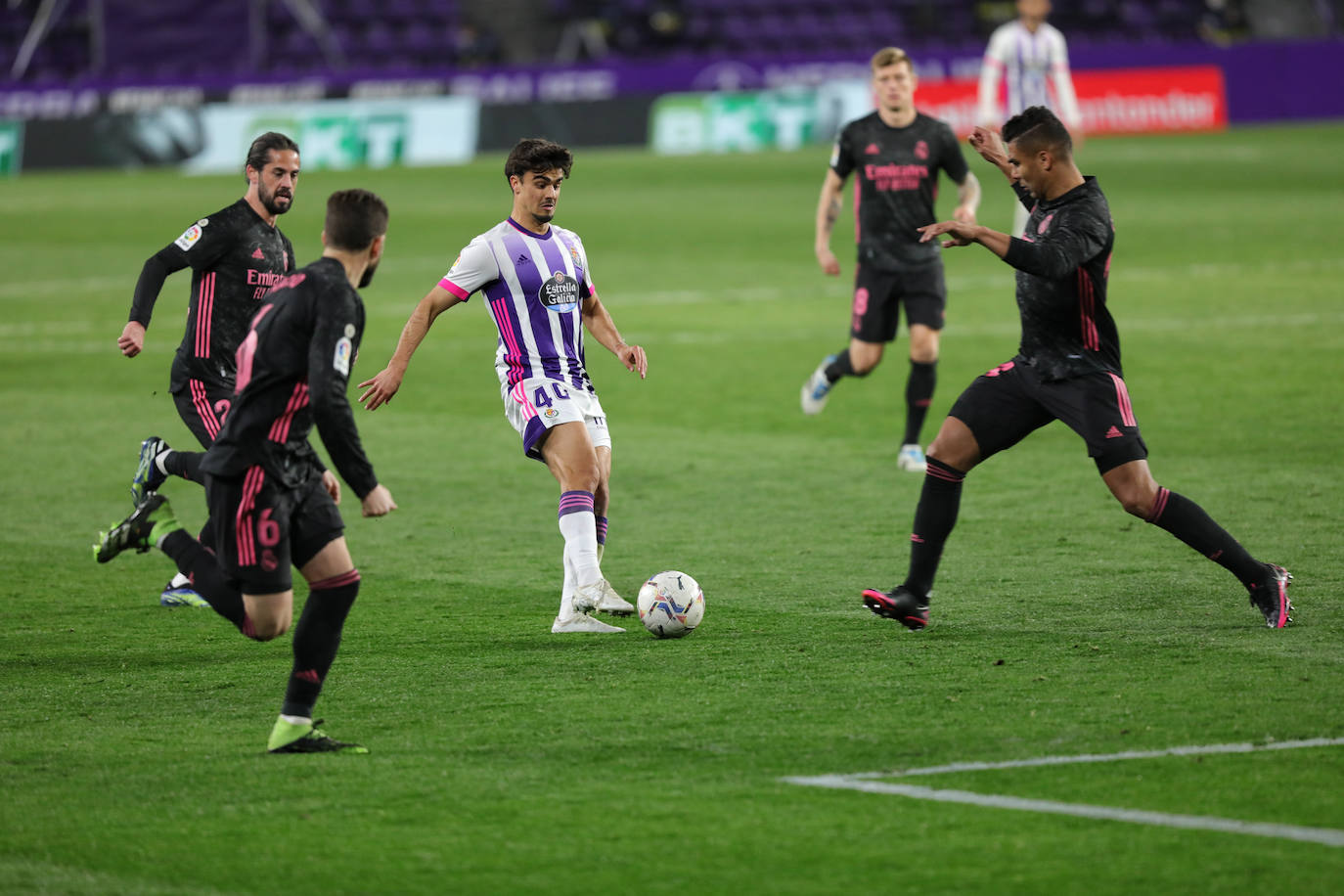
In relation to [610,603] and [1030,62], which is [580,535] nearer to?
[610,603]

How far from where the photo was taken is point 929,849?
4.87 metres

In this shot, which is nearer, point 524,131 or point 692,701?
point 692,701

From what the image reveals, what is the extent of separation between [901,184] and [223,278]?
5100mm

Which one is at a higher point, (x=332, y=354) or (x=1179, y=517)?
(x=332, y=354)

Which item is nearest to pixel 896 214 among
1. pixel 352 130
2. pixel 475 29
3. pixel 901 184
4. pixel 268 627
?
pixel 901 184

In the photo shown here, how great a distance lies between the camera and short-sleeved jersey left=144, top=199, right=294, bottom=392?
8.01 meters

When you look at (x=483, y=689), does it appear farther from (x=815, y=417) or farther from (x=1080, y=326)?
(x=815, y=417)

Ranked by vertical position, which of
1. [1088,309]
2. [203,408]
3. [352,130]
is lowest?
[203,408]

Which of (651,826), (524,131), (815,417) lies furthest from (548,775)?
→ (524,131)

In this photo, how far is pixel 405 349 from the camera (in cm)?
750

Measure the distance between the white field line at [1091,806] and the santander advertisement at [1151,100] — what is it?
34.0 meters

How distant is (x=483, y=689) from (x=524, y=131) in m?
30.9

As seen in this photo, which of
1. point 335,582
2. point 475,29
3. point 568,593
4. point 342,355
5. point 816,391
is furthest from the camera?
point 475,29

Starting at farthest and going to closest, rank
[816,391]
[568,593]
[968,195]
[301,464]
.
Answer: [816,391] → [968,195] → [568,593] → [301,464]
